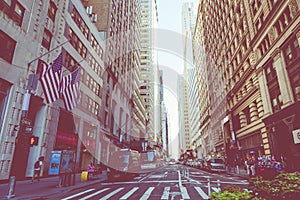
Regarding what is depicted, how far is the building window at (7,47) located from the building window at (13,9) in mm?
1992

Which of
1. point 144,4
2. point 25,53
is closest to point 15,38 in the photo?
point 25,53

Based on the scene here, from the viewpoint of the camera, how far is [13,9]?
1752 cm

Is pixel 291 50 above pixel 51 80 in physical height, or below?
above

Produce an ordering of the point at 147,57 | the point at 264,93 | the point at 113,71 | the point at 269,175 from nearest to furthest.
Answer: the point at 269,175, the point at 264,93, the point at 113,71, the point at 147,57

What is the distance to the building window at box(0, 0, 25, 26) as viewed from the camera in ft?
54.3

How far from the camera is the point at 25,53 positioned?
1877cm

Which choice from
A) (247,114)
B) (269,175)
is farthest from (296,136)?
(269,175)

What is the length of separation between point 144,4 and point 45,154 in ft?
431

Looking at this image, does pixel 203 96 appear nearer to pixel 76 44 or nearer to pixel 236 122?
pixel 236 122

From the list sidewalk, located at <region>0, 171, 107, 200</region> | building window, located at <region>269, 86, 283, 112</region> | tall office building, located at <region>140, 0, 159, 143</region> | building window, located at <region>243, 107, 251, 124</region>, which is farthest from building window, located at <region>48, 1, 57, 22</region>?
tall office building, located at <region>140, 0, 159, 143</region>

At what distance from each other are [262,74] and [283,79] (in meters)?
4.97

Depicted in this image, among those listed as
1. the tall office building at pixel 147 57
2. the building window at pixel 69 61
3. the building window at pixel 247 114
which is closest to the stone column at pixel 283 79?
the building window at pixel 247 114

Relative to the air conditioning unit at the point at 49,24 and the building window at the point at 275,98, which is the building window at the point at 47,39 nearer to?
the air conditioning unit at the point at 49,24

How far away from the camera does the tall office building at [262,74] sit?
2119 centimetres
